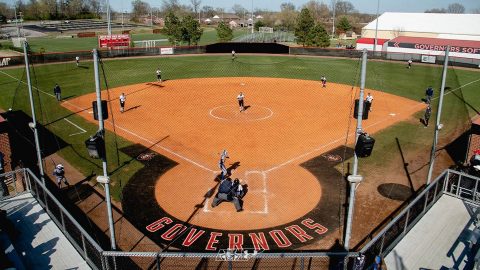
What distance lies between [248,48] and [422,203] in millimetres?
51138

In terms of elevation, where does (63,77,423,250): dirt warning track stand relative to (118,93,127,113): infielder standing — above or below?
below

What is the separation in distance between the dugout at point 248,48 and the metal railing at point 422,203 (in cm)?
4857

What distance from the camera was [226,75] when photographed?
46875 millimetres

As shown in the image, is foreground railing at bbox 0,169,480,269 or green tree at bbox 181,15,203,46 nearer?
foreground railing at bbox 0,169,480,269

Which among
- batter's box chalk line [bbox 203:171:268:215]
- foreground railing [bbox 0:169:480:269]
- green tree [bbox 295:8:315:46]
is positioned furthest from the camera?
green tree [bbox 295:8:315:46]

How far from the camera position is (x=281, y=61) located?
5694 cm

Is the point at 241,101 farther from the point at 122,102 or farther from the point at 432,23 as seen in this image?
the point at 432,23

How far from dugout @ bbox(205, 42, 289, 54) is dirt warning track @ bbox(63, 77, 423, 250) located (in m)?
20.1

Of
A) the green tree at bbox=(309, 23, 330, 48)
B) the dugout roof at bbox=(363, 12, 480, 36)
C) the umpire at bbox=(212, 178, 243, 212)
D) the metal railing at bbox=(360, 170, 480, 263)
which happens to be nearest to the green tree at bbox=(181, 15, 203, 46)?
the green tree at bbox=(309, 23, 330, 48)

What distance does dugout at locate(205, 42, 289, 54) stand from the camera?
202 ft

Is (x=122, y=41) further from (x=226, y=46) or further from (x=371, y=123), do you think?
(x=371, y=123)

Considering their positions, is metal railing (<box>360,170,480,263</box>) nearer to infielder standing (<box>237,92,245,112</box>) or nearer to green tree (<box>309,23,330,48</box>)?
infielder standing (<box>237,92,245,112</box>)

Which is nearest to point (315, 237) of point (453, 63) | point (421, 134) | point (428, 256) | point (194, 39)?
point (428, 256)

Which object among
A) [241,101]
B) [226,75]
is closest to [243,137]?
[241,101]
